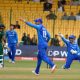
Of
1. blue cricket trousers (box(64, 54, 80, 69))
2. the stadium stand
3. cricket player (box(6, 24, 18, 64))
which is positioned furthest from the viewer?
the stadium stand

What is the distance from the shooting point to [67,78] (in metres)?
17.8

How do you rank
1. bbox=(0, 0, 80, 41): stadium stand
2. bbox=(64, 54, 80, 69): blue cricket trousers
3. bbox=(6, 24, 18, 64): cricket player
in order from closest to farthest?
bbox=(64, 54, 80, 69): blue cricket trousers, bbox=(6, 24, 18, 64): cricket player, bbox=(0, 0, 80, 41): stadium stand

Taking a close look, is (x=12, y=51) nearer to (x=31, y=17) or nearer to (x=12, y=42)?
(x=12, y=42)

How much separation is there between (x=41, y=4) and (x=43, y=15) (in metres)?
1.58

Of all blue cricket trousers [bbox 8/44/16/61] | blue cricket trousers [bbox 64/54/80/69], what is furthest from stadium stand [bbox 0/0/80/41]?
blue cricket trousers [bbox 64/54/80/69]

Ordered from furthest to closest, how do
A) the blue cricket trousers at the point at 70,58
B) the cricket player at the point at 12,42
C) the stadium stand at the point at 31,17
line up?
the stadium stand at the point at 31,17 → the cricket player at the point at 12,42 → the blue cricket trousers at the point at 70,58

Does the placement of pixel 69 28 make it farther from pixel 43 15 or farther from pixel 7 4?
pixel 7 4

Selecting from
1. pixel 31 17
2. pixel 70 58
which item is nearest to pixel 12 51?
pixel 70 58

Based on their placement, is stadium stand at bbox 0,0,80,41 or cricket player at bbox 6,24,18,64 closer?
cricket player at bbox 6,24,18,64

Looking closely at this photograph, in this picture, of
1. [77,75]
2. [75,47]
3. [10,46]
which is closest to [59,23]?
[10,46]

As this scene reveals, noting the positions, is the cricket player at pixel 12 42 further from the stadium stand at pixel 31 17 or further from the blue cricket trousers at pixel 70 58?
the stadium stand at pixel 31 17

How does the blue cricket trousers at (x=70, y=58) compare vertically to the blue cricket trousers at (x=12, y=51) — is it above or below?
above

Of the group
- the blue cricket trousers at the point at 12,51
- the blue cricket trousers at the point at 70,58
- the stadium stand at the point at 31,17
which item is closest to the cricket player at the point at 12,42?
the blue cricket trousers at the point at 12,51

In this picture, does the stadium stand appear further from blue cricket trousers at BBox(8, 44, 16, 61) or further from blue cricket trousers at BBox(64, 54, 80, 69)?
blue cricket trousers at BBox(64, 54, 80, 69)
